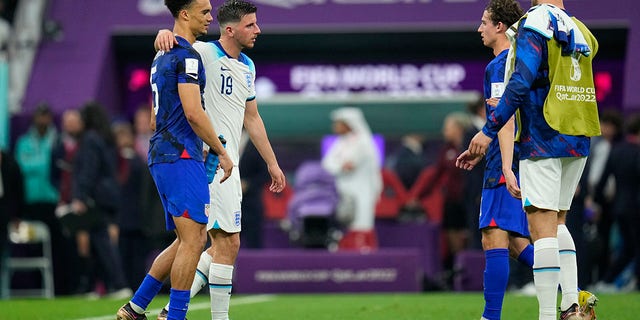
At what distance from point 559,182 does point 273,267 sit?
806cm

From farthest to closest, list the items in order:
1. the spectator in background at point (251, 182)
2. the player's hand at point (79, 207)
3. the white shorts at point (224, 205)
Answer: the spectator in background at point (251, 182) < the player's hand at point (79, 207) < the white shorts at point (224, 205)

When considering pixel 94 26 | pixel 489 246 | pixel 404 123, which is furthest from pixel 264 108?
pixel 489 246

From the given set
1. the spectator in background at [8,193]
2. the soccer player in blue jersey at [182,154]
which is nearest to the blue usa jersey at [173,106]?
the soccer player in blue jersey at [182,154]

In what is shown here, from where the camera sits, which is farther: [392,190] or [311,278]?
[392,190]

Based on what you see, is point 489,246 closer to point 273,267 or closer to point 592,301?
point 592,301

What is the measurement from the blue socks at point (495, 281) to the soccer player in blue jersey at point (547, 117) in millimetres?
853

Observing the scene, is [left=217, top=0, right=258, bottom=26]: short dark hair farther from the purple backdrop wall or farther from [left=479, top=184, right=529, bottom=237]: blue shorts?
the purple backdrop wall

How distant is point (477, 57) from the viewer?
19.5 m

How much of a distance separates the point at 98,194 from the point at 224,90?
7.02 m

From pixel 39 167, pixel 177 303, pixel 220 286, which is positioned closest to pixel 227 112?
pixel 220 286

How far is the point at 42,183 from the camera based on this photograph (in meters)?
16.2

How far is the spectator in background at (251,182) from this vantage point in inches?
598

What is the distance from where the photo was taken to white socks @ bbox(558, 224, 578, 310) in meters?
7.72

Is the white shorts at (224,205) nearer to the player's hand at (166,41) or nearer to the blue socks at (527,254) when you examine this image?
the player's hand at (166,41)
